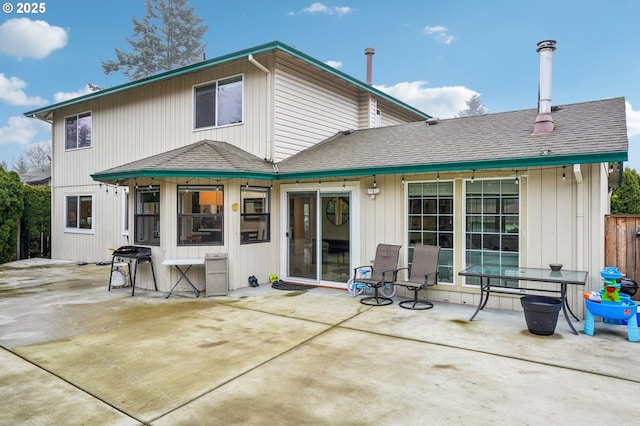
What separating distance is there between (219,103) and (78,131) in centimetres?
647

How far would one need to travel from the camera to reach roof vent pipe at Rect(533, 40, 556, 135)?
6.15 metres

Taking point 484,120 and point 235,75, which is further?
point 235,75

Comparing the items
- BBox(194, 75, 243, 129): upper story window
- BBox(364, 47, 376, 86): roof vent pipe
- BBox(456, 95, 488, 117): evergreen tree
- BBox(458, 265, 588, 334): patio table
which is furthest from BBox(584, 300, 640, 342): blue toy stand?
BBox(456, 95, 488, 117): evergreen tree

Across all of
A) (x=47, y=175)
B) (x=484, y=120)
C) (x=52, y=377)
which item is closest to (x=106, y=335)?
(x=52, y=377)

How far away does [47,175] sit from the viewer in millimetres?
24469

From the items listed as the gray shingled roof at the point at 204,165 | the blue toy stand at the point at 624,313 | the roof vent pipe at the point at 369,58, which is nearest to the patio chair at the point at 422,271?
the blue toy stand at the point at 624,313

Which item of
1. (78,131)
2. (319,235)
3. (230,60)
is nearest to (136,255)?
(319,235)

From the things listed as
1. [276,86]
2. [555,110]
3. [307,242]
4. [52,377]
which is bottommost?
[52,377]

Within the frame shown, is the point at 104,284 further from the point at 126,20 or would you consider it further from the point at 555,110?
the point at 126,20

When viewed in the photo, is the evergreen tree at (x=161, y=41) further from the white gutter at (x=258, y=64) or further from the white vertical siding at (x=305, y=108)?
the white gutter at (x=258, y=64)

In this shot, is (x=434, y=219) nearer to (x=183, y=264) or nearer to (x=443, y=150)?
(x=443, y=150)

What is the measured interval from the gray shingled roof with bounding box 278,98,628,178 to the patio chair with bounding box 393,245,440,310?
1.35 m

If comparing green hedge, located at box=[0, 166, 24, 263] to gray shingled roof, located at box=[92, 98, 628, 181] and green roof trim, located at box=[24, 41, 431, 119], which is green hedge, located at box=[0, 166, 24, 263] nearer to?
green roof trim, located at box=[24, 41, 431, 119]

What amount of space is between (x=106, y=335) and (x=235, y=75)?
19.8ft
